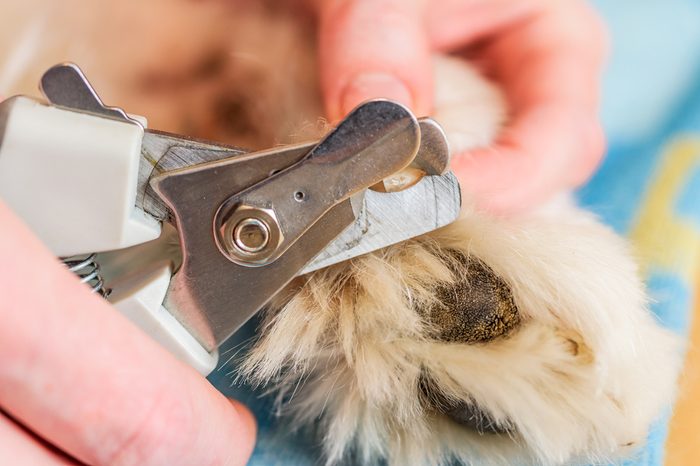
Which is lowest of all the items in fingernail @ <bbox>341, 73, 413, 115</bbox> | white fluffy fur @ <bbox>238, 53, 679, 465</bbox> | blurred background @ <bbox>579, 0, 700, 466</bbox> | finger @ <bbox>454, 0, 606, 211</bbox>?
blurred background @ <bbox>579, 0, 700, 466</bbox>

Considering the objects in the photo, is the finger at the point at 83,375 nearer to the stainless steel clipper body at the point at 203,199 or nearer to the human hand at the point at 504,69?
the stainless steel clipper body at the point at 203,199

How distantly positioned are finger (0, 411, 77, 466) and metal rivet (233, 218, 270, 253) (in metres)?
0.18

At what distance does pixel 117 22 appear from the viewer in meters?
0.98

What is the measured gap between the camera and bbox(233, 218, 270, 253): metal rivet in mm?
536

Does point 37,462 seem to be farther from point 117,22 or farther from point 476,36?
point 476,36

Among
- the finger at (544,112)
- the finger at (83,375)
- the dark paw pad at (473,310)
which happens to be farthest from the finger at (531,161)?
the finger at (83,375)

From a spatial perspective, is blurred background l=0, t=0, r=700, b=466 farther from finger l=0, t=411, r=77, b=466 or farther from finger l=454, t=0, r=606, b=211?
finger l=0, t=411, r=77, b=466

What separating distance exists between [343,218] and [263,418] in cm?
21

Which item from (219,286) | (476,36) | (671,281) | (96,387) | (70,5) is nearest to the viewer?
(96,387)

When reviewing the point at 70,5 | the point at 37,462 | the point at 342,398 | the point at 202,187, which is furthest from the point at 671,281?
the point at 70,5

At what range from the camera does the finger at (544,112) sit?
30.1 inches

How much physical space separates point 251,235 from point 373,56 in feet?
0.94

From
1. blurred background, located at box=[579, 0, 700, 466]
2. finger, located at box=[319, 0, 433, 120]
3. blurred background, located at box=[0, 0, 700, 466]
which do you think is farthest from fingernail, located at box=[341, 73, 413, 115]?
blurred background, located at box=[579, 0, 700, 466]

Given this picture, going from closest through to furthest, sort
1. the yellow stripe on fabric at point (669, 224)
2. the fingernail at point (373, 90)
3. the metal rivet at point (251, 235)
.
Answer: the metal rivet at point (251, 235) → the fingernail at point (373, 90) → the yellow stripe on fabric at point (669, 224)
